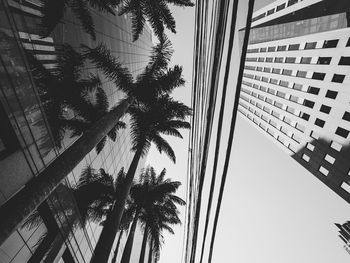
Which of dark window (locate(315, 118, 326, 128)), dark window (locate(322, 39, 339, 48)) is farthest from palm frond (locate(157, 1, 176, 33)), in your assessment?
dark window (locate(315, 118, 326, 128))

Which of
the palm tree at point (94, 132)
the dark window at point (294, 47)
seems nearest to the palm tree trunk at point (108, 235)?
the palm tree at point (94, 132)

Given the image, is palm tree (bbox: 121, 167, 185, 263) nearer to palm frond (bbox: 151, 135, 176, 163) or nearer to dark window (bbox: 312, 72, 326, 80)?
palm frond (bbox: 151, 135, 176, 163)

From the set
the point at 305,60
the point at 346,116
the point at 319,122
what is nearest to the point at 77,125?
the point at 346,116

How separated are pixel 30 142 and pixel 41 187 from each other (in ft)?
13.3

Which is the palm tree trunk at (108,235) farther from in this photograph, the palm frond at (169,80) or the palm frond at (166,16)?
the palm frond at (166,16)

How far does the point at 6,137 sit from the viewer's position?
8.50m

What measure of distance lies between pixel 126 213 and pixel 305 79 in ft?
107

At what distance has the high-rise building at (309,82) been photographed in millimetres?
29344

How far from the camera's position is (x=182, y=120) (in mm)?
17000

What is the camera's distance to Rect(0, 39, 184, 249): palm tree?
17.6 ft

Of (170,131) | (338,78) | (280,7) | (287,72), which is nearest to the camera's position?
(170,131)

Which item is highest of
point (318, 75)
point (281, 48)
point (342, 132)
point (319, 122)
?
point (281, 48)

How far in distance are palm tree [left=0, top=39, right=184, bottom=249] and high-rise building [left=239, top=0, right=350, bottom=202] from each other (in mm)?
25452

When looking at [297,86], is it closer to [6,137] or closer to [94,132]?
[94,132]
